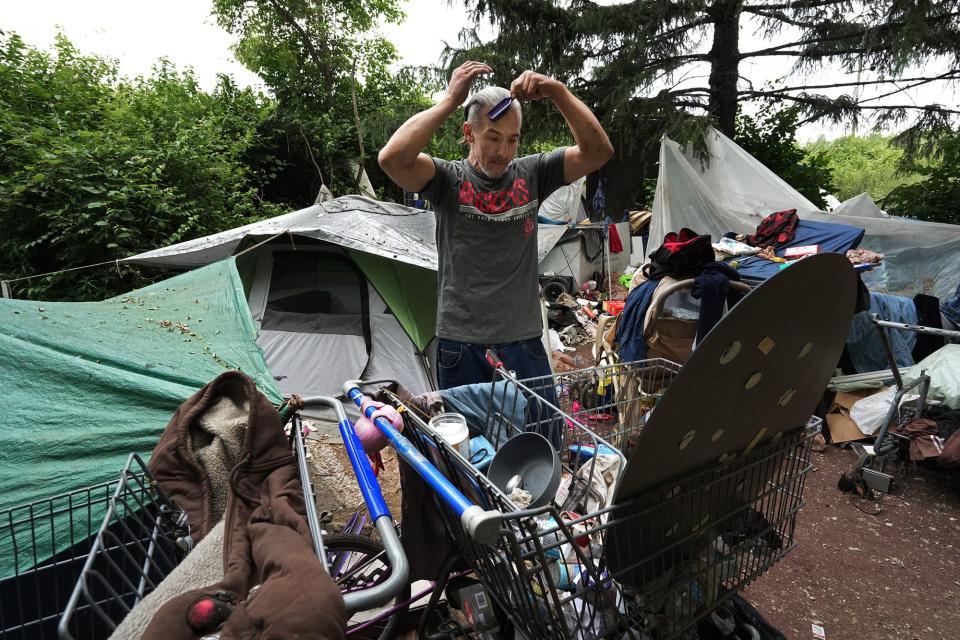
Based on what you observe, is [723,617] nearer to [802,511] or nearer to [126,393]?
[802,511]

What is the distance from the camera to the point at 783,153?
775cm

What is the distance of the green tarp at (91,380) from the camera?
5.85 ft

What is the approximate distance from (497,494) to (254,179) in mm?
11987

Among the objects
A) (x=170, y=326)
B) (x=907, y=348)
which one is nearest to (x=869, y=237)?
(x=907, y=348)

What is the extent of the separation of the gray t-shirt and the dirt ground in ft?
5.55

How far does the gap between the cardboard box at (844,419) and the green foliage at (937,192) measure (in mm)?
4982

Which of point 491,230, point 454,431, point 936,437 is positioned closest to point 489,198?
point 491,230

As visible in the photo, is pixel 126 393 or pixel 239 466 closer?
pixel 239 466

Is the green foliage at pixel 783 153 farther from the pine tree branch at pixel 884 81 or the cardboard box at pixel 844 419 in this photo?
the cardboard box at pixel 844 419

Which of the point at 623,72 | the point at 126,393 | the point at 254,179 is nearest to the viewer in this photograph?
the point at 126,393

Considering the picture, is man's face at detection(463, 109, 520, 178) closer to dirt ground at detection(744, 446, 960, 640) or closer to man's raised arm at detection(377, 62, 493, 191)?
man's raised arm at detection(377, 62, 493, 191)

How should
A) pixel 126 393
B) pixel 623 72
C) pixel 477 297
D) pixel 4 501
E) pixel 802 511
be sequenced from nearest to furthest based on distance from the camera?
pixel 4 501 < pixel 477 297 < pixel 126 393 < pixel 802 511 < pixel 623 72

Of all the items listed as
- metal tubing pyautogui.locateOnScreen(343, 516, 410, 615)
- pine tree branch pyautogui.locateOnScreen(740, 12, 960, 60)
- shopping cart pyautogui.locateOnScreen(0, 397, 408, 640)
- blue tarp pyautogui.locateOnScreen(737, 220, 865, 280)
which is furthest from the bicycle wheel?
pine tree branch pyautogui.locateOnScreen(740, 12, 960, 60)

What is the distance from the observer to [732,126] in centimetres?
721
